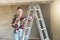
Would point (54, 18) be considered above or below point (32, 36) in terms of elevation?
above

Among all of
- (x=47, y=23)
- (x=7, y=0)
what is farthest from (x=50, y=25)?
(x=7, y=0)

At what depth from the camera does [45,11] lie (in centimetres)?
423

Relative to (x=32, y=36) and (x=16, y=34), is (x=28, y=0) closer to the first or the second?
(x=16, y=34)

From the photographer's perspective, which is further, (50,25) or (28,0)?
(50,25)

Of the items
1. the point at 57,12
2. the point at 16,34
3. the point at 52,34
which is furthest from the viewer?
the point at 52,34

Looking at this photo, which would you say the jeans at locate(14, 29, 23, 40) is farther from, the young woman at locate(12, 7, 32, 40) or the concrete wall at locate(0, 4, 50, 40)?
the concrete wall at locate(0, 4, 50, 40)

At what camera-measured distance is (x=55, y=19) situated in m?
3.88

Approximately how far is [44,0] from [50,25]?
926 mm

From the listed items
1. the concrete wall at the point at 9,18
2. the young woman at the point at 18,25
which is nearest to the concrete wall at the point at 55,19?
the concrete wall at the point at 9,18

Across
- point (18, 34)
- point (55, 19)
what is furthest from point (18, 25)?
point (55, 19)

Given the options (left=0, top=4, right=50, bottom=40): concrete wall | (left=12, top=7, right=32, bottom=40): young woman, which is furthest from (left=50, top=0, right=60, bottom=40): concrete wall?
(left=12, top=7, right=32, bottom=40): young woman

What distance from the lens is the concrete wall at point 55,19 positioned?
378cm

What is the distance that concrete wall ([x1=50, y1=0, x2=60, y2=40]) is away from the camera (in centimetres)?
378

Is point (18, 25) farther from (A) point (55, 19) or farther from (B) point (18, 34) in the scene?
(A) point (55, 19)
